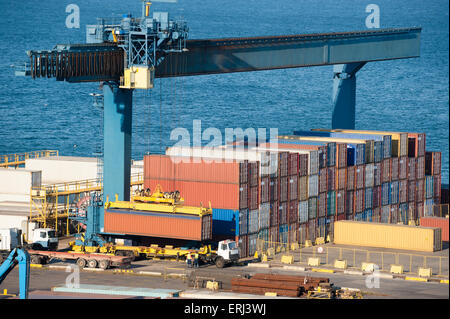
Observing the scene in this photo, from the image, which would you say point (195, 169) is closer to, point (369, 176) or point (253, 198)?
point (253, 198)

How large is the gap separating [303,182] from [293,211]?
86.4 inches

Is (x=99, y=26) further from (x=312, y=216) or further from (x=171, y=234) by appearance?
(x=312, y=216)

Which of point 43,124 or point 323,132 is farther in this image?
point 43,124

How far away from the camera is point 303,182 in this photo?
7744cm

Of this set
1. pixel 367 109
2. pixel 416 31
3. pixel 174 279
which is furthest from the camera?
pixel 367 109

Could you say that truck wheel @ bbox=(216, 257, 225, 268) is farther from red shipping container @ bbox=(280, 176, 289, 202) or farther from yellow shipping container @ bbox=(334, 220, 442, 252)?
yellow shipping container @ bbox=(334, 220, 442, 252)

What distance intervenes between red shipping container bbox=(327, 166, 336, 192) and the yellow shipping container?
2779 mm

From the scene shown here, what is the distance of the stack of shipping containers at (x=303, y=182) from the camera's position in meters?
71.6

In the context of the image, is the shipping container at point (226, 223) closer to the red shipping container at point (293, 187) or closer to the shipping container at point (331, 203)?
the red shipping container at point (293, 187)

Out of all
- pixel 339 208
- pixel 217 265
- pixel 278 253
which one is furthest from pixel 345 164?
pixel 217 265

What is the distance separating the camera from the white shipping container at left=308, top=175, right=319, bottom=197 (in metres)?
78.1

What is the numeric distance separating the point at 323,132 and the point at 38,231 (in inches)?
1170

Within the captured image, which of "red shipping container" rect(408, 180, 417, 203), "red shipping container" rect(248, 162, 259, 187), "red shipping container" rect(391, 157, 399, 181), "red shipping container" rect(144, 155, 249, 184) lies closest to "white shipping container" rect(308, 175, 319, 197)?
"red shipping container" rect(248, 162, 259, 187)
